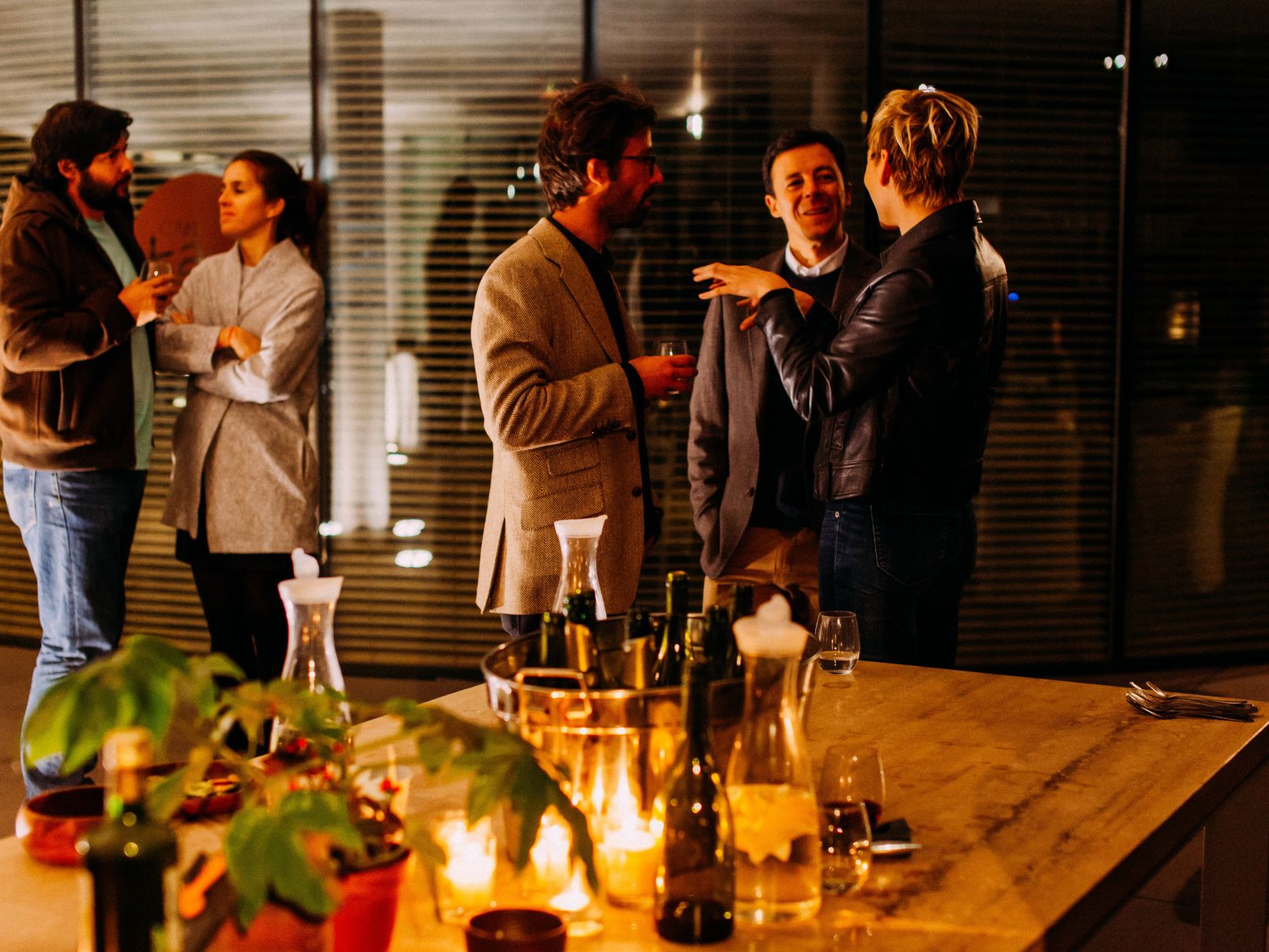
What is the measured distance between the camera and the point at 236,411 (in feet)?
11.4

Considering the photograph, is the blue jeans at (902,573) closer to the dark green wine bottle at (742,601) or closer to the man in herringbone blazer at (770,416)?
the man in herringbone blazer at (770,416)

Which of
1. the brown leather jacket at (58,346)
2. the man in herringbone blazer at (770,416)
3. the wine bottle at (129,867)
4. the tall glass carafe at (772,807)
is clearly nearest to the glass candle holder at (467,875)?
the tall glass carafe at (772,807)

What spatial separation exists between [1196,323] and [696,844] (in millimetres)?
4630

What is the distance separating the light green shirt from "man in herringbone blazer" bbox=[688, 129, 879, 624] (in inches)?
56.8

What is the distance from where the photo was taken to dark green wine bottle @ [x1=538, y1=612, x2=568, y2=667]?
4.40 feet

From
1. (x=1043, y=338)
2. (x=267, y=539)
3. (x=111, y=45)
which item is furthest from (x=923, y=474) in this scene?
(x=111, y=45)

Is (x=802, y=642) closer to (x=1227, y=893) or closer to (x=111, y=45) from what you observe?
(x=1227, y=893)

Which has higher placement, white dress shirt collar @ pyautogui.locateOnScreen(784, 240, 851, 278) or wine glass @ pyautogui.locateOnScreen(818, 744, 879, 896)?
white dress shirt collar @ pyautogui.locateOnScreen(784, 240, 851, 278)

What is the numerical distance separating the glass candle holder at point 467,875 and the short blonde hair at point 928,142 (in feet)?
5.91

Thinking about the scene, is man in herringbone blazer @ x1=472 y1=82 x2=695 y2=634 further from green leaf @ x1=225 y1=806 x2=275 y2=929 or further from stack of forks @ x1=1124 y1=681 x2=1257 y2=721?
green leaf @ x1=225 y1=806 x2=275 y2=929

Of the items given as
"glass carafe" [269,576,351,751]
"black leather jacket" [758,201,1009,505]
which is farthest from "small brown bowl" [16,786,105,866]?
"black leather jacket" [758,201,1009,505]

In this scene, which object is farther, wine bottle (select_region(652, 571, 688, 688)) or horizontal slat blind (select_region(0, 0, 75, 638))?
horizontal slat blind (select_region(0, 0, 75, 638))

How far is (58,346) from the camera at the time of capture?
3.15m

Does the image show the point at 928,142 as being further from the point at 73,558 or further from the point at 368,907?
the point at 73,558
